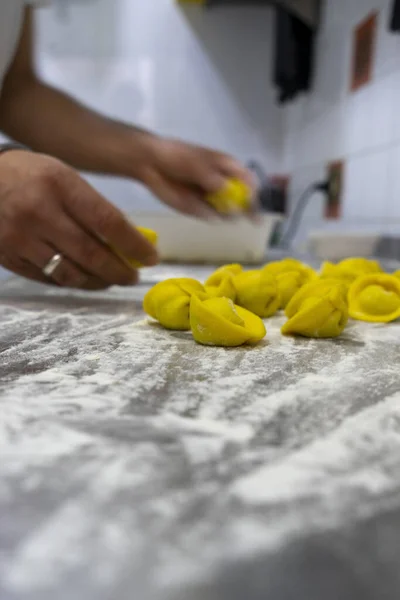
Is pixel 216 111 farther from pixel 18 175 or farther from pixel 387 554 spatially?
pixel 387 554

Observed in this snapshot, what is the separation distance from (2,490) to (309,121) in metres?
2.27

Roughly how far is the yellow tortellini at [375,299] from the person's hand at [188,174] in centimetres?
47

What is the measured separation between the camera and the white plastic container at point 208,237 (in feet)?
4.71

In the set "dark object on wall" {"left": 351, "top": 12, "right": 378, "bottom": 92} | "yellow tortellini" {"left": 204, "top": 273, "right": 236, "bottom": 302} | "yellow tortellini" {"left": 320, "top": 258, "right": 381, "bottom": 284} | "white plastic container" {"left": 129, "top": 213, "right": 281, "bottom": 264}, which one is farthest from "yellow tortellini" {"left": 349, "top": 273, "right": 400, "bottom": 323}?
"dark object on wall" {"left": 351, "top": 12, "right": 378, "bottom": 92}

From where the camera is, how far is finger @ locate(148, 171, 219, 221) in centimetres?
120

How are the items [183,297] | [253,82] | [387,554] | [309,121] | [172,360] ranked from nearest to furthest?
1. [387,554]
2. [172,360]
3. [183,297]
4. [309,121]
5. [253,82]

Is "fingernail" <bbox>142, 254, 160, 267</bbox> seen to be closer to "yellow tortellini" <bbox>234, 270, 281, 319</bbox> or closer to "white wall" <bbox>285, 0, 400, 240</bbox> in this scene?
"yellow tortellini" <bbox>234, 270, 281, 319</bbox>

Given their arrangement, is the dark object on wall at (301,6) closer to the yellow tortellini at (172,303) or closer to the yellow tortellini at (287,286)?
the yellow tortellini at (287,286)

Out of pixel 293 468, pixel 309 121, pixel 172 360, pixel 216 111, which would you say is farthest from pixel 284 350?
pixel 216 111

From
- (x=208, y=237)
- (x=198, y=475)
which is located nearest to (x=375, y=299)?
(x=198, y=475)

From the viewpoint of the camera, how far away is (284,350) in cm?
55

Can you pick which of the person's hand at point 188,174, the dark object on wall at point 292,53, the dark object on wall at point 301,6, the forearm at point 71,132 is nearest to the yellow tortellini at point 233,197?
the person's hand at point 188,174

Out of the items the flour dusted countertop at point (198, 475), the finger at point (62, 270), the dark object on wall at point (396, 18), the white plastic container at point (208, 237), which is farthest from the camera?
the white plastic container at point (208, 237)

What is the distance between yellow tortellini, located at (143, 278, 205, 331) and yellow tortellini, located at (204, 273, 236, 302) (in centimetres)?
1
